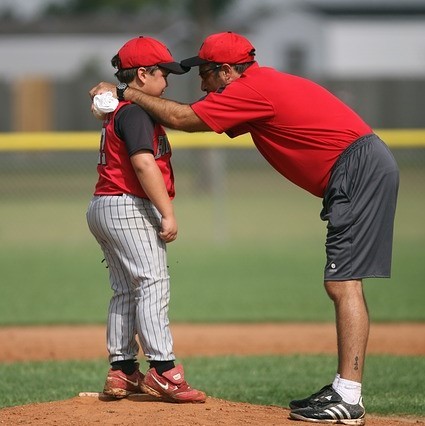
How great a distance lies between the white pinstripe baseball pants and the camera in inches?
209

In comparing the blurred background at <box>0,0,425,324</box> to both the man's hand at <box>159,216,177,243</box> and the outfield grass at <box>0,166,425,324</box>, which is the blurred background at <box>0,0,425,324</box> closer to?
the outfield grass at <box>0,166,425,324</box>

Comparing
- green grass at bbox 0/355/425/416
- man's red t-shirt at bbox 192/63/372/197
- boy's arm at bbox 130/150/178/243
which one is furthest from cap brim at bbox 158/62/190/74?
green grass at bbox 0/355/425/416

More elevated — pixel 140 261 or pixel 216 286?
pixel 140 261

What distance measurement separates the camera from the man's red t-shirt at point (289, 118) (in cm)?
518

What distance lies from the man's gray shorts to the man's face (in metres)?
0.76

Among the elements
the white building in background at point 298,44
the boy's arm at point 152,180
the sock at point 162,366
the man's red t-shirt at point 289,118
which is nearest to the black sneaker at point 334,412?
the sock at point 162,366

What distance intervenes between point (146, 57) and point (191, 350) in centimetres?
356

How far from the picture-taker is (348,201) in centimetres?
521

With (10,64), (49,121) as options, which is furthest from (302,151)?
(10,64)

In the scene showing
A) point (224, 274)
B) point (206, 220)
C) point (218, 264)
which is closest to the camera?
point (224, 274)

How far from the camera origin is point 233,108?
5.18 m

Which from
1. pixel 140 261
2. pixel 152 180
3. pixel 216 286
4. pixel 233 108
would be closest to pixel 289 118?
pixel 233 108

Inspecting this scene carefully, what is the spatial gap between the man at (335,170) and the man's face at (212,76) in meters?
0.14

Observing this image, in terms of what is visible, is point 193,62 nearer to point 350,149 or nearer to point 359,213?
point 350,149
